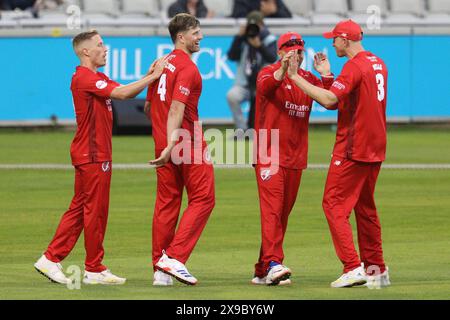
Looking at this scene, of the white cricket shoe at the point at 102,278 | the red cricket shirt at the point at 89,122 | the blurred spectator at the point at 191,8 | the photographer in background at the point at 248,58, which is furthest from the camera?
the blurred spectator at the point at 191,8

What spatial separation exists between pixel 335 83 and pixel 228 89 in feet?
50.9

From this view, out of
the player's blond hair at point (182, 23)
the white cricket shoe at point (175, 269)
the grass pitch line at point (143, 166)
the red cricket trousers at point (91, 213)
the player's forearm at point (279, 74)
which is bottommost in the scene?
the grass pitch line at point (143, 166)

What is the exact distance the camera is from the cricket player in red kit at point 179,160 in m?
11.2

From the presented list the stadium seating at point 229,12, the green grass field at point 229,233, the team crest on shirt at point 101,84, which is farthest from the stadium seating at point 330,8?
the team crest on shirt at point 101,84

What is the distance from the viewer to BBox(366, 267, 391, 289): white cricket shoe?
1125 cm

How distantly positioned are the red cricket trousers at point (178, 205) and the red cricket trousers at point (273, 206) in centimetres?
47

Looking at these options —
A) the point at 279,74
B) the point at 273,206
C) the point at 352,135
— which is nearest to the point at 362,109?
the point at 352,135

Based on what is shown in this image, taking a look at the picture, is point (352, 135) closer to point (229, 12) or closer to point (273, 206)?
point (273, 206)

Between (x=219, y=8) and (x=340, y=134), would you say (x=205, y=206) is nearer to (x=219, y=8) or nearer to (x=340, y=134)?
(x=340, y=134)

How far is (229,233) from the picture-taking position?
48.5ft

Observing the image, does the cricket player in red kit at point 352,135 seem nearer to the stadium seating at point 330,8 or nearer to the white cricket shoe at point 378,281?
the white cricket shoe at point 378,281

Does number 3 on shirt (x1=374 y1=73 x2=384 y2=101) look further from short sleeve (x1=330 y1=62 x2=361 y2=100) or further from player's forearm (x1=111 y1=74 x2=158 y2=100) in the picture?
player's forearm (x1=111 y1=74 x2=158 y2=100)

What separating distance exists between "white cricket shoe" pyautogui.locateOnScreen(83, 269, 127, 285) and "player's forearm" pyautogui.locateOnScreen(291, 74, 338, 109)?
222cm

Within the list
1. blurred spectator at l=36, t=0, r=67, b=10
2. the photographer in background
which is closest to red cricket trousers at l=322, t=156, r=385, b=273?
the photographer in background
